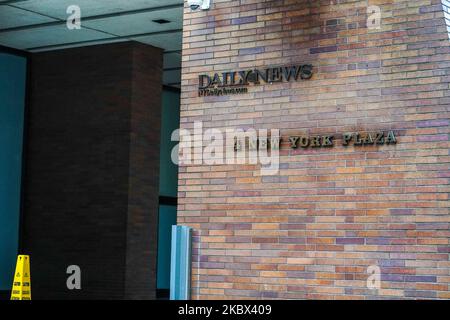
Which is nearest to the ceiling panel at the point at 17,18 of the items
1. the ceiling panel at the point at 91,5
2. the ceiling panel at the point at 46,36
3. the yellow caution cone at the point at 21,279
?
the ceiling panel at the point at 91,5

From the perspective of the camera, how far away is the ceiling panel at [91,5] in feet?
44.0

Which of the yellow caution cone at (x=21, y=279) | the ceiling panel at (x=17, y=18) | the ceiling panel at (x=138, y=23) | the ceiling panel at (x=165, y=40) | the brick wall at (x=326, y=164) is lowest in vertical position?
the yellow caution cone at (x=21, y=279)

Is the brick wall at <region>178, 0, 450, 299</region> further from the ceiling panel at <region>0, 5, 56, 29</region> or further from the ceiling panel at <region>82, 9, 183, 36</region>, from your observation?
the ceiling panel at <region>0, 5, 56, 29</region>

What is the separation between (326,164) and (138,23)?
232 inches

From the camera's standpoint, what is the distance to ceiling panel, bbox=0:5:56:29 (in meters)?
14.1

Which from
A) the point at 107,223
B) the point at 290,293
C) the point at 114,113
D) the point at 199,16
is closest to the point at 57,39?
the point at 114,113

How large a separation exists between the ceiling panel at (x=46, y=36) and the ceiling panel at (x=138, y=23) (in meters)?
0.43

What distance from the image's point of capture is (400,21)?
370 inches

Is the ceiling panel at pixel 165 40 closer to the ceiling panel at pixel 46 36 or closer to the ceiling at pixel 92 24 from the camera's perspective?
the ceiling at pixel 92 24

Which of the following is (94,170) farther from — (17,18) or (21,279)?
(21,279)

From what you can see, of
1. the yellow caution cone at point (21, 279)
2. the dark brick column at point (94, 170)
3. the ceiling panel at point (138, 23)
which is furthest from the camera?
the dark brick column at point (94, 170)

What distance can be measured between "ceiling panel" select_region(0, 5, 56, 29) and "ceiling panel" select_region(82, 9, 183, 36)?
2.53ft

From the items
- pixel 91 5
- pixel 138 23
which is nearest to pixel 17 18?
pixel 91 5

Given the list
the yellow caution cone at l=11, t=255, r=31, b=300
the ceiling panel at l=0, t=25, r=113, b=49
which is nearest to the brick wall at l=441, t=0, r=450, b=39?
the yellow caution cone at l=11, t=255, r=31, b=300
